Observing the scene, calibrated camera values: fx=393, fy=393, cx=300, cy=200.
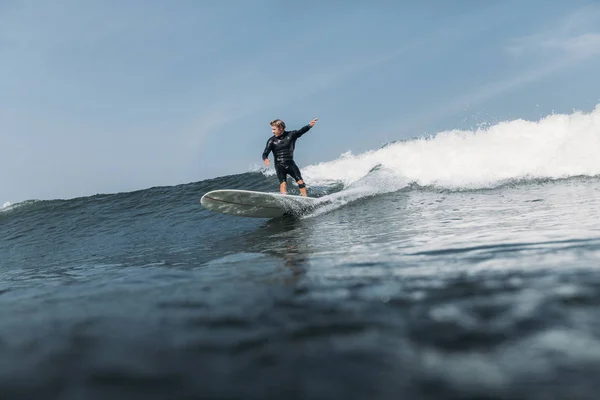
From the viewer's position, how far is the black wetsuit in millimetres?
10820

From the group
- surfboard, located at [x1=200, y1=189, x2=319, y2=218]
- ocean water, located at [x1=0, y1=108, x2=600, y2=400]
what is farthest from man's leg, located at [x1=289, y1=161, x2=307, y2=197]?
ocean water, located at [x1=0, y1=108, x2=600, y2=400]

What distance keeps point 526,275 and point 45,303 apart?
10.3 ft

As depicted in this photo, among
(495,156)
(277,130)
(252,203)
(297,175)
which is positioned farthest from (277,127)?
(495,156)

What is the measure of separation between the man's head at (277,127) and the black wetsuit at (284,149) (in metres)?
0.10

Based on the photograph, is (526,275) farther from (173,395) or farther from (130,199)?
(130,199)

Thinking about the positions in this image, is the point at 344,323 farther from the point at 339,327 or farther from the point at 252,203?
the point at 252,203

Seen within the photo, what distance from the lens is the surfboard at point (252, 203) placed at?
884 centimetres

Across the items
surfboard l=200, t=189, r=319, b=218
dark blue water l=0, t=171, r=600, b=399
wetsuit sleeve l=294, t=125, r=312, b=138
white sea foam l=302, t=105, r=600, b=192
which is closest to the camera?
dark blue water l=0, t=171, r=600, b=399

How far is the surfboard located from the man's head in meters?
2.22

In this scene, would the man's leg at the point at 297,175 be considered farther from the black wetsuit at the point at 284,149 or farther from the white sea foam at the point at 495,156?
the white sea foam at the point at 495,156

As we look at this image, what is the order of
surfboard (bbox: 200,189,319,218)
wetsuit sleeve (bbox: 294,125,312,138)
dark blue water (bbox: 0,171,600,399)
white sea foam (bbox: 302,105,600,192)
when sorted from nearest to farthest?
dark blue water (bbox: 0,171,600,399), surfboard (bbox: 200,189,319,218), wetsuit sleeve (bbox: 294,125,312,138), white sea foam (bbox: 302,105,600,192)

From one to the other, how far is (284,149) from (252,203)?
2.40m

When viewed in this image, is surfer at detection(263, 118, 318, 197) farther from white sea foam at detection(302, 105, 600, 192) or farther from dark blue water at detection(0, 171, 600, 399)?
dark blue water at detection(0, 171, 600, 399)

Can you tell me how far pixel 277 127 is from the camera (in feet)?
35.3
